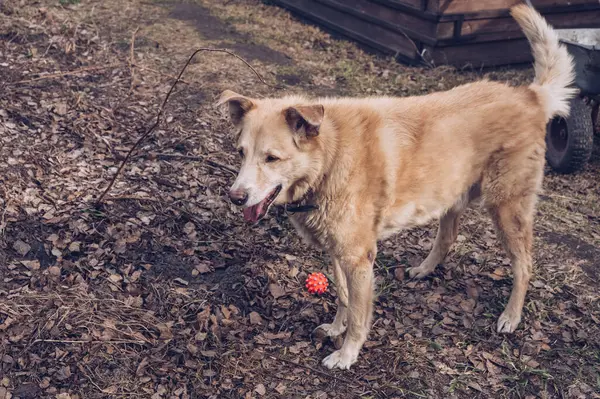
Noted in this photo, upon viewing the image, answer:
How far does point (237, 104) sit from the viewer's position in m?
3.76

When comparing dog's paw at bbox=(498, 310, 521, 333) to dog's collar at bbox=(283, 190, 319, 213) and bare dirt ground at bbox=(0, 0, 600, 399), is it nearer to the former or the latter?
bare dirt ground at bbox=(0, 0, 600, 399)

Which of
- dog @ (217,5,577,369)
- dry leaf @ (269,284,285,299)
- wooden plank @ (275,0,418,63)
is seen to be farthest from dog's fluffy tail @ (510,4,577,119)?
wooden plank @ (275,0,418,63)

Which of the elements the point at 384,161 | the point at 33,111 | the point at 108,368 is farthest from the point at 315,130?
the point at 33,111

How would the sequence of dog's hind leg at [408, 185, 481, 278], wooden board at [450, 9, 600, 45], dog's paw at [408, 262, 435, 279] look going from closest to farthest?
dog's hind leg at [408, 185, 481, 278] < dog's paw at [408, 262, 435, 279] < wooden board at [450, 9, 600, 45]

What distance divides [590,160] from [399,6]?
372cm

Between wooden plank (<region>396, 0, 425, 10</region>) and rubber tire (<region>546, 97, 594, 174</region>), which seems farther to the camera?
wooden plank (<region>396, 0, 425, 10</region>)

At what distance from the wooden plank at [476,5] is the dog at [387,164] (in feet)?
13.1

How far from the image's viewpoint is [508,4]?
8555mm

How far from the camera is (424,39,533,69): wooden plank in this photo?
8.55m

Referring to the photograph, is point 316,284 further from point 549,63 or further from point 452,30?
point 452,30

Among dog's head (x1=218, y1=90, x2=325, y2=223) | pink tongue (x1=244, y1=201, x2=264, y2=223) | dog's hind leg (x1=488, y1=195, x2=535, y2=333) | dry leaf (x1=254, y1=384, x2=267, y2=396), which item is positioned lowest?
dry leaf (x1=254, y1=384, x2=267, y2=396)

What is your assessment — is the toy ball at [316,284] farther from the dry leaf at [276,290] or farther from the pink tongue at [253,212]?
the pink tongue at [253,212]

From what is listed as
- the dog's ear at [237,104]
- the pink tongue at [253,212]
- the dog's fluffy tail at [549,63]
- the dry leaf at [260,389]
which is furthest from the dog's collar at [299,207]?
the dog's fluffy tail at [549,63]

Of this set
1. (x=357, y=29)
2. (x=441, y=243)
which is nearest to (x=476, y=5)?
(x=357, y=29)
